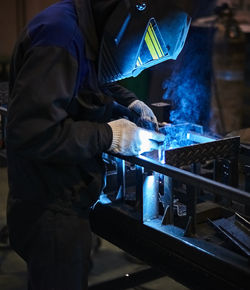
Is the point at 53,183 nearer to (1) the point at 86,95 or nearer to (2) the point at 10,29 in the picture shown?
(1) the point at 86,95

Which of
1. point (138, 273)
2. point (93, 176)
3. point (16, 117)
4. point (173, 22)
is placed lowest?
point (138, 273)

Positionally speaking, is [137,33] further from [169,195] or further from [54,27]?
[169,195]

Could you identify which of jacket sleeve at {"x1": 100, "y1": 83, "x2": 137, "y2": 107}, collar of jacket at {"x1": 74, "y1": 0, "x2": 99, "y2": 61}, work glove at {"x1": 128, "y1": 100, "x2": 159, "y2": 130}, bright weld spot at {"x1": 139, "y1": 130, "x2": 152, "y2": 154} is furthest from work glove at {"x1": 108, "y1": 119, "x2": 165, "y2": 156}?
jacket sleeve at {"x1": 100, "y1": 83, "x2": 137, "y2": 107}

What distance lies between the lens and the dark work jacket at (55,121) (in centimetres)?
152

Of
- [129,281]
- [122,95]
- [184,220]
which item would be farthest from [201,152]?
[129,281]

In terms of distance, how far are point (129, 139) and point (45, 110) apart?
0.34 meters

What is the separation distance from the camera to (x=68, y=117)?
5.60ft

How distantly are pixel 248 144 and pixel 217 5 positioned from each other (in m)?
3.25

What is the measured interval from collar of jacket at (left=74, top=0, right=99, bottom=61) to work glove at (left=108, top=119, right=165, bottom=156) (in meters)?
0.24

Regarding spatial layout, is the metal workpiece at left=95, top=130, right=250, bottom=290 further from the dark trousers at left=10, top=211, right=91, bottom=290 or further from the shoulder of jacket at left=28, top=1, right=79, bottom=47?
the shoulder of jacket at left=28, top=1, right=79, bottom=47

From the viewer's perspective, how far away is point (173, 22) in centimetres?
171

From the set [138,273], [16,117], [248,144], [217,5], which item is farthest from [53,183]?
[217,5]

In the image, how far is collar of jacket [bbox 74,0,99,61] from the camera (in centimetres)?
163

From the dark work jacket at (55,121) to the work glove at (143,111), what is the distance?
0.46m
